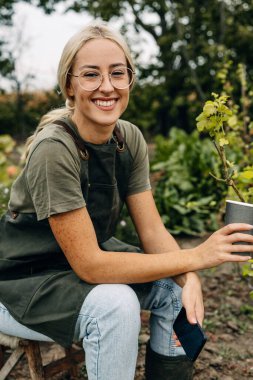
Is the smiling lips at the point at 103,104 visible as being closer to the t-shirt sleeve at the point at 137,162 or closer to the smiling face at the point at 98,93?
the smiling face at the point at 98,93

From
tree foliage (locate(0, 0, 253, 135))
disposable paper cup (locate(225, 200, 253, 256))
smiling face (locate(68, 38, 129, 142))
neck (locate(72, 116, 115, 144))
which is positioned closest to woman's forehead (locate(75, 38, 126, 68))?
smiling face (locate(68, 38, 129, 142))

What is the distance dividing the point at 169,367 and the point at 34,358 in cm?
57

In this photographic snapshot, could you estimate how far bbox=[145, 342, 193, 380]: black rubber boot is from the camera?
2.24 m

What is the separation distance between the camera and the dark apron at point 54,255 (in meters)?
1.99

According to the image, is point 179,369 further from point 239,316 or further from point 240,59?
point 240,59

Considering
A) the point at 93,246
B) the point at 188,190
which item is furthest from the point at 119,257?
the point at 188,190

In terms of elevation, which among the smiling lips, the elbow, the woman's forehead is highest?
the woman's forehead

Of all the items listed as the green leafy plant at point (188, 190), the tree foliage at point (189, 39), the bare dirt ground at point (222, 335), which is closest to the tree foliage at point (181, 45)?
the tree foliage at point (189, 39)

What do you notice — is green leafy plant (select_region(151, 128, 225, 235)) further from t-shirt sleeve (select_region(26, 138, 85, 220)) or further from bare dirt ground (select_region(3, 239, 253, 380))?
t-shirt sleeve (select_region(26, 138, 85, 220))

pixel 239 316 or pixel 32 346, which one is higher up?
pixel 32 346

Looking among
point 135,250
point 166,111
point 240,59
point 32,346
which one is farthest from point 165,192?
point 166,111

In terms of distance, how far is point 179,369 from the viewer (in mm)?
2246

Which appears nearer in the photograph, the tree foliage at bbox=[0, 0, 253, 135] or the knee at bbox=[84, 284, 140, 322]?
the knee at bbox=[84, 284, 140, 322]

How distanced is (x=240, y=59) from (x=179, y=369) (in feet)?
26.1
